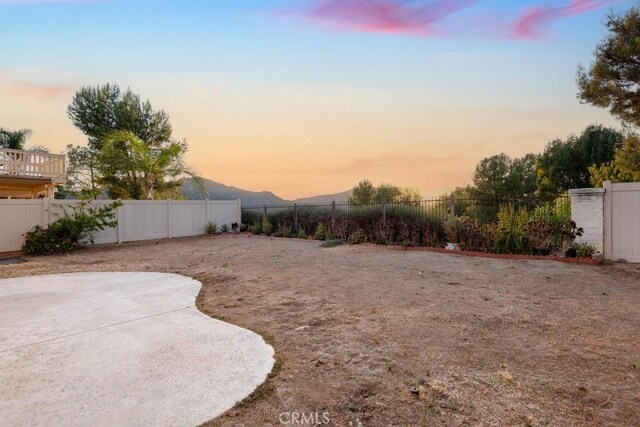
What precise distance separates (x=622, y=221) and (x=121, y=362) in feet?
29.2

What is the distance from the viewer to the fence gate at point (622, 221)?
286 inches

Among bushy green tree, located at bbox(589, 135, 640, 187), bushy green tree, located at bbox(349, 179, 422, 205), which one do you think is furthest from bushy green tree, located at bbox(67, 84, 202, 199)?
bushy green tree, located at bbox(589, 135, 640, 187)

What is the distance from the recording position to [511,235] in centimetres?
862

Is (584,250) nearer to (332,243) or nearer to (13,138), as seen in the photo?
(332,243)

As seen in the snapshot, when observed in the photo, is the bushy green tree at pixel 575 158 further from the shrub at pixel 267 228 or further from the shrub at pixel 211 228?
the shrub at pixel 211 228

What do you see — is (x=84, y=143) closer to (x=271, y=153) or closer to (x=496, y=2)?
(x=271, y=153)

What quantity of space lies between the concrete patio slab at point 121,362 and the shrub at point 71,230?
7.03 metres

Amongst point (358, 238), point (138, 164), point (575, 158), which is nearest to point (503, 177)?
point (575, 158)

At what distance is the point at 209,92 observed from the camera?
11.2 m

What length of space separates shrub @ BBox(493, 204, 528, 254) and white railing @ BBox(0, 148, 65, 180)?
17895 mm

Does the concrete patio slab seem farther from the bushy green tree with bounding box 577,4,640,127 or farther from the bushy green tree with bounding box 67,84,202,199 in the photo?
the bushy green tree with bounding box 67,84,202,199

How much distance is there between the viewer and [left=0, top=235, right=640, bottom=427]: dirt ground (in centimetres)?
213

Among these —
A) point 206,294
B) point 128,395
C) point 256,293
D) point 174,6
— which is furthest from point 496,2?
point 128,395

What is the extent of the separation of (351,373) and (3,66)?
1371cm
